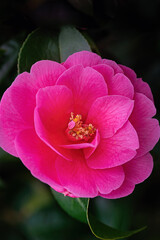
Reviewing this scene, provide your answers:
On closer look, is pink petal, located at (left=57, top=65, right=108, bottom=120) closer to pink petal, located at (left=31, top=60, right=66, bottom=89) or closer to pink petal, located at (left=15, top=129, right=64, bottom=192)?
pink petal, located at (left=31, top=60, right=66, bottom=89)

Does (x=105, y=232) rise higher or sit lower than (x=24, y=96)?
lower

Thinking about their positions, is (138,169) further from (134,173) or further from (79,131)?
(79,131)

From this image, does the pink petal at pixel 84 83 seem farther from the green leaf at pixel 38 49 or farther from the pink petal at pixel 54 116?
the green leaf at pixel 38 49

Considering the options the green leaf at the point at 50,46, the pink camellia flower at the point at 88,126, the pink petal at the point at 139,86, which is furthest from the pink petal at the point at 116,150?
the green leaf at the point at 50,46

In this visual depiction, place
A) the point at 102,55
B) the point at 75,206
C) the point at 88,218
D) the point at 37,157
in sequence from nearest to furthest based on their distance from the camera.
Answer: the point at 37,157 < the point at 88,218 < the point at 75,206 < the point at 102,55

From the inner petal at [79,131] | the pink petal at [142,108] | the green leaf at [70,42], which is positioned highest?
the green leaf at [70,42]

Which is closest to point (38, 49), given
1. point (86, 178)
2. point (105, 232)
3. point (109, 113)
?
point (109, 113)
